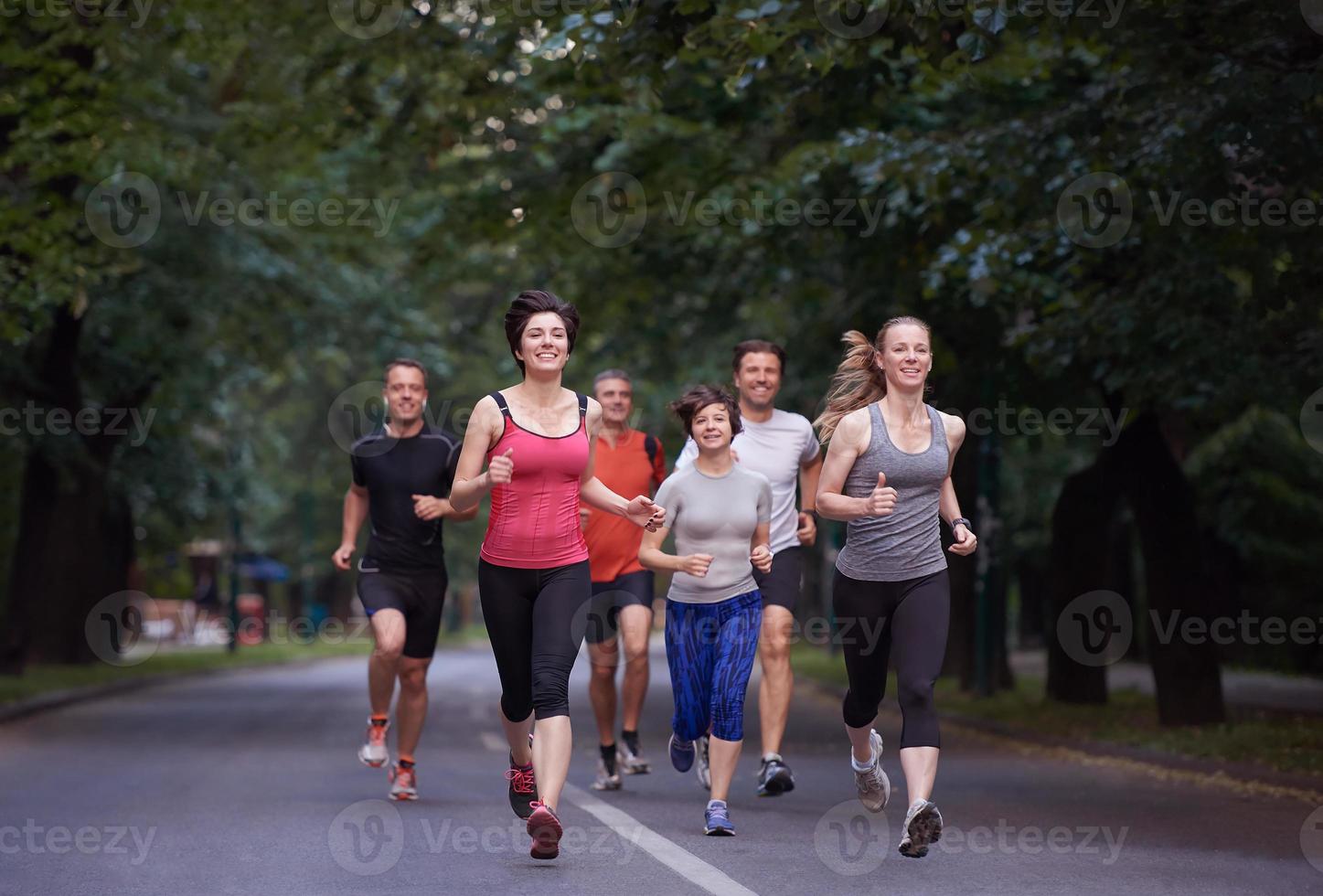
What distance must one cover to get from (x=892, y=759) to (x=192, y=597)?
6217 centimetres

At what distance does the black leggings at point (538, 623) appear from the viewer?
758 cm

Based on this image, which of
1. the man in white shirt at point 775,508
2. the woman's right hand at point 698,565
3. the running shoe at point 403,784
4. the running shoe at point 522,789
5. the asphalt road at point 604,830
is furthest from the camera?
the running shoe at point 403,784

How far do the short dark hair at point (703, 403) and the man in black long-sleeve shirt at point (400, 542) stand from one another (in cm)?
169

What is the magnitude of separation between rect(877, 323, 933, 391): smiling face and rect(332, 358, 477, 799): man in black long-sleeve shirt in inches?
121

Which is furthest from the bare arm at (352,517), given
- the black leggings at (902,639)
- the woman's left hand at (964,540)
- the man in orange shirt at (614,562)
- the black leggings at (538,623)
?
the woman's left hand at (964,540)

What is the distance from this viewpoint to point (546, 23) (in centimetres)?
1373

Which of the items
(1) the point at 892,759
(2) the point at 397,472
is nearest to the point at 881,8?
(2) the point at 397,472

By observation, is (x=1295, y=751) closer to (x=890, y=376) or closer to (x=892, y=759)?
(x=892, y=759)

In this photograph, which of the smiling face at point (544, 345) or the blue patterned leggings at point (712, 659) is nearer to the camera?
the smiling face at point (544, 345)

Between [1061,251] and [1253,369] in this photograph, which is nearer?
[1253,369]

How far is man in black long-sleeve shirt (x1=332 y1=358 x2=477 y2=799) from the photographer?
395 inches

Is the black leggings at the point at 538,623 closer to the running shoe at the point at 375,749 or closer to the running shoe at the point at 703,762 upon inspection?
the running shoe at the point at 703,762

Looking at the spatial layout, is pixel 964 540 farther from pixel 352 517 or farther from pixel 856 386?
pixel 352 517

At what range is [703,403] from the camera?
346 inches
